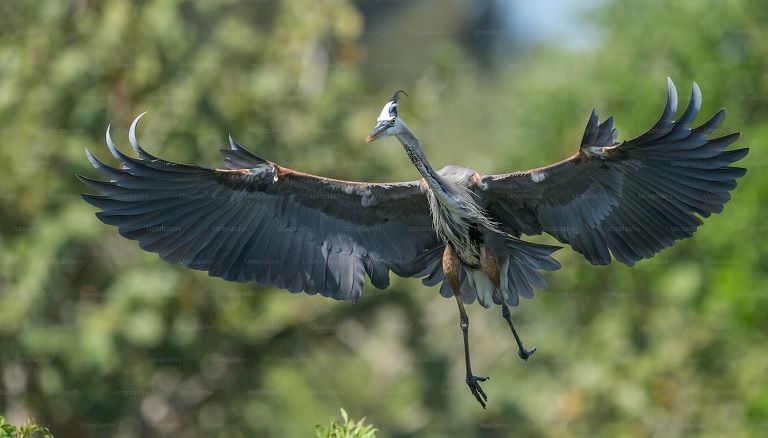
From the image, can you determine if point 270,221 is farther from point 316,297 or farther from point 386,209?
point 316,297

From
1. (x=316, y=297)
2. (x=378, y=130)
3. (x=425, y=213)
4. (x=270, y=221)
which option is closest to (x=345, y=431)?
(x=378, y=130)

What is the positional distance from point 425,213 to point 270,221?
1.28 m

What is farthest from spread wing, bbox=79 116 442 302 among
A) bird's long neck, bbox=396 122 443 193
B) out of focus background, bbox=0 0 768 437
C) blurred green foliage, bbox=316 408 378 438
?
out of focus background, bbox=0 0 768 437

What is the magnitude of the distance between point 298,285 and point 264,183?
951mm

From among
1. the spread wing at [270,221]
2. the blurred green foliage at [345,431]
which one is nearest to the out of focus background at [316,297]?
the spread wing at [270,221]


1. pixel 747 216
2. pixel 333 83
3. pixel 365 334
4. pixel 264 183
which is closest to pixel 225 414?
pixel 365 334

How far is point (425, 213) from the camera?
9219 millimetres

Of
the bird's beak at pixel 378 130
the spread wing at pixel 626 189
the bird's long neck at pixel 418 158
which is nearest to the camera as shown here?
the spread wing at pixel 626 189

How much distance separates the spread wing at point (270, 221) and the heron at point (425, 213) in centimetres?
1

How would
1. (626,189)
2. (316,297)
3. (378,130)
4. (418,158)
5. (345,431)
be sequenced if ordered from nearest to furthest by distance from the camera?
(345,431), (378,130), (418,158), (626,189), (316,297)

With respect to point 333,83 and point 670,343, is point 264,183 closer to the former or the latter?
point 333,83

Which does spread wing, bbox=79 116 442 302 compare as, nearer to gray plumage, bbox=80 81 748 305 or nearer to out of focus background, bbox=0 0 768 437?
gray plumage, bbox=80 81 748 305

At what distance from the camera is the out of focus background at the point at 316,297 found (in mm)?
14688

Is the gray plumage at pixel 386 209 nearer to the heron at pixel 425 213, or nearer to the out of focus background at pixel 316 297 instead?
the heron at pixel 425 213
